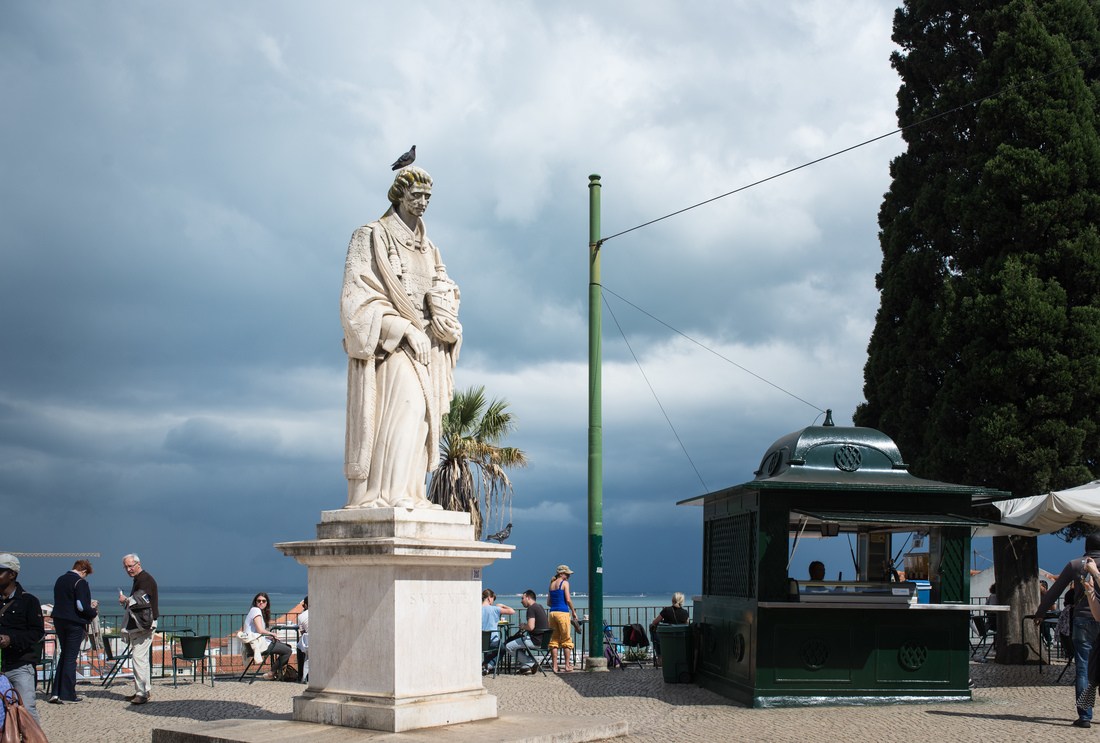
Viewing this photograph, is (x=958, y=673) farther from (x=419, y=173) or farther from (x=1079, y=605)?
(x=419, y=173)

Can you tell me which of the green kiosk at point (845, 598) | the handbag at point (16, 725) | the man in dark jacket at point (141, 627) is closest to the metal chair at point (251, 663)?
the man in dark jacket at point (141, 627)

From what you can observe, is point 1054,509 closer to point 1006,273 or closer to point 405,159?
point 1006,273

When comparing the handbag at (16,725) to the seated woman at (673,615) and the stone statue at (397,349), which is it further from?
the seated woman at (673,615)

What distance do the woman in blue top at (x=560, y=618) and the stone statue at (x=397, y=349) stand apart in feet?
29.6

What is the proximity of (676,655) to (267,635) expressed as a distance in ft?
20.6

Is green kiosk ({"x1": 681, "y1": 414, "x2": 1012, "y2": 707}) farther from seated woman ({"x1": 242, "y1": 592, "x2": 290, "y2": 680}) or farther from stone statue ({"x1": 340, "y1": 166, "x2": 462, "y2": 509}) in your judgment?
seated woman ({"x1": 242, "y1": 592, "x2": 290, "y2": 680})

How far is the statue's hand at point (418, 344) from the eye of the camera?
8.68 m

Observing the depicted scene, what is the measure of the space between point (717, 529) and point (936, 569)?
2.92 metres

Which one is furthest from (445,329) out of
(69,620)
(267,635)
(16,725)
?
(267,635)

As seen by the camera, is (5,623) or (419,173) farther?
(419,173)

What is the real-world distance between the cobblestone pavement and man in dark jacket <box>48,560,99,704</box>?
30 cm

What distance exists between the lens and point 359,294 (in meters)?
8.63

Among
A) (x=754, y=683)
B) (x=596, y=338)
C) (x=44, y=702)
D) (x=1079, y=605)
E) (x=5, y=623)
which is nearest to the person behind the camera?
(x=5, y=623)

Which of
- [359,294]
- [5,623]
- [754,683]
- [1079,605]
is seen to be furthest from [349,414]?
[1079,605]
